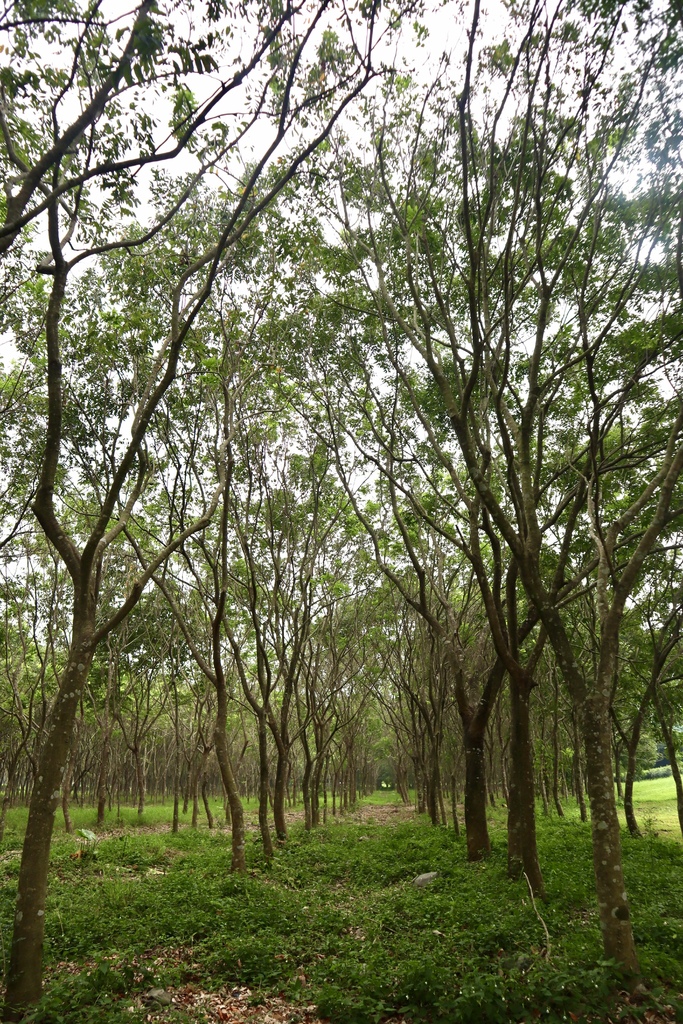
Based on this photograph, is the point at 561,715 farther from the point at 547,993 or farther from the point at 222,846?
the point at 547,993

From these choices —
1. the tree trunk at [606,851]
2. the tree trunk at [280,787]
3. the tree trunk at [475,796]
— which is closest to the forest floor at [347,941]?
the tree trunk at [606,851]

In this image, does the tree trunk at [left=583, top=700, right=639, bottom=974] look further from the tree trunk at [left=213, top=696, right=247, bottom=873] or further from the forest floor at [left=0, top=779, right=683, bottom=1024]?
the tree trunk at [left=213, top=696, right=247, bottom=873]

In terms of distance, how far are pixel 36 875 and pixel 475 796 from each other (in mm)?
9073

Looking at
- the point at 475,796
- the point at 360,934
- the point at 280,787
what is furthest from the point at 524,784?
the point at 280,787

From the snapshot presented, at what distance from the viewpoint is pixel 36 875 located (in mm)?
5816

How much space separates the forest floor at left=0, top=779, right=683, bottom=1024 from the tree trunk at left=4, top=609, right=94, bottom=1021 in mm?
335

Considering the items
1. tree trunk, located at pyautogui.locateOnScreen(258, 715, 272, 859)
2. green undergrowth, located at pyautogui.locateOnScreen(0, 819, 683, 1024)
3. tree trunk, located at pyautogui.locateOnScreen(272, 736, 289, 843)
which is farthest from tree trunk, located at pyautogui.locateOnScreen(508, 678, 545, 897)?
tree trunk, located at pyautogui.locateOnScreen(272, 736, 289, 843)

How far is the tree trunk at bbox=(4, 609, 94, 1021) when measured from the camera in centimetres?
570

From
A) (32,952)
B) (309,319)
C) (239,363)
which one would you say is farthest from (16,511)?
(32,952)

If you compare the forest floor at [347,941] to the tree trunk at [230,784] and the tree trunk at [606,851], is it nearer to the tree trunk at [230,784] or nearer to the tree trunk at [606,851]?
the tree trunk at [606,851]

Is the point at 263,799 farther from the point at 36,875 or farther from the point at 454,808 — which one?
the point at 36,875

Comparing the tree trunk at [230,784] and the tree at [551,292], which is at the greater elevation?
the tree at [551,292]

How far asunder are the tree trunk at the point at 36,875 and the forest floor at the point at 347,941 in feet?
1.10

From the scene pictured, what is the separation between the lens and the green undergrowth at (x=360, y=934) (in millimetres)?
5859
